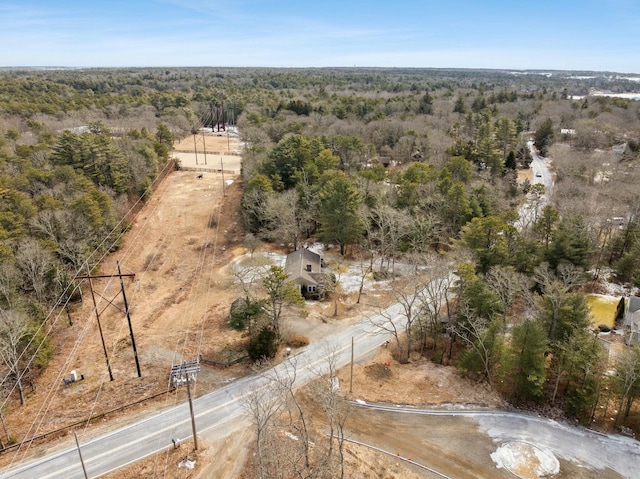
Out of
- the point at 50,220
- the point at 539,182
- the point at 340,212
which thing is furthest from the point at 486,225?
the point at 539,182

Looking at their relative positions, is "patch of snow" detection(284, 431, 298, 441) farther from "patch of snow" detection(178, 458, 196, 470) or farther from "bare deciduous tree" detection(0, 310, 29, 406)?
"bare deciduous tree" detection(0, 310, 29, 406)

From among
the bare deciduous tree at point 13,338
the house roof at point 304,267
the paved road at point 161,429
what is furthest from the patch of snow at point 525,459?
the bare deciduous tree at point 13,338

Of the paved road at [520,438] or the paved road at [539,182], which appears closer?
the paved road at [520,438]

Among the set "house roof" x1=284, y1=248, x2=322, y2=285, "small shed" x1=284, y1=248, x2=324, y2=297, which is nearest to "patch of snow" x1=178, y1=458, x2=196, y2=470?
"small shed" x1=284, y1=248, x2=324, y2=297

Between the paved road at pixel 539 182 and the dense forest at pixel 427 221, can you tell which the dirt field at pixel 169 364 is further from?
the paved road at pixel 539 182

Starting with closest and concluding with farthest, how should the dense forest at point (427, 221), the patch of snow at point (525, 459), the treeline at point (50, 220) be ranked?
the patch of snow at point (525, 459)
the dense forest at point (427, 221)
the treeline at point (50, 220)

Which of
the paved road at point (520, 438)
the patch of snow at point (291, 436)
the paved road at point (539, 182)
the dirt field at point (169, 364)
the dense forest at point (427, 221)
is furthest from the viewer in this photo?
the paved road at point (539, 182)

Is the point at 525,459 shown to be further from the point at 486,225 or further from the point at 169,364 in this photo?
the point at 169,364
